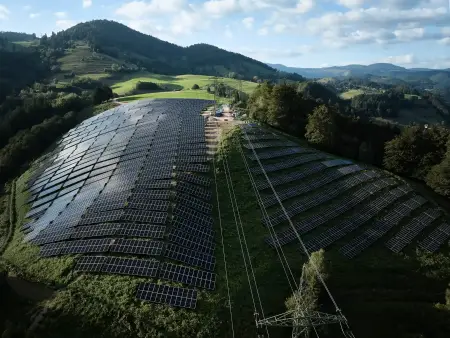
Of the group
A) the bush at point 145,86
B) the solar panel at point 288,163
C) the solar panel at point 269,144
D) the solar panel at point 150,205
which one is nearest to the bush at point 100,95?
the bush at point 145,86

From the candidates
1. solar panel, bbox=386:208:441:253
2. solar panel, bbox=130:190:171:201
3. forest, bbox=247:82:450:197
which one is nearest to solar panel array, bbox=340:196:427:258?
solar panel, bbox=386:208:441:253

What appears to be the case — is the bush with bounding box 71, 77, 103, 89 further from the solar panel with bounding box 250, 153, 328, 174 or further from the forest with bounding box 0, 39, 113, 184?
the solar panel with bounding box 250, 153, 328, 174

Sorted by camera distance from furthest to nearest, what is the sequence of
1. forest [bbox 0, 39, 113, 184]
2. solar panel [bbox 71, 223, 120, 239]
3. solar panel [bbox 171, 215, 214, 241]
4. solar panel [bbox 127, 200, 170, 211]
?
forest [bbox 0, 39, 113, 184] → solar panel [bbox 127, 200, 170, 211] → solar panel [bbox 171, 215, 214, 241] → solar panel [bbox 71, 223, 120, 239]

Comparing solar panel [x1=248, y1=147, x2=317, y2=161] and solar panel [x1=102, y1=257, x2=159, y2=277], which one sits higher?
solar panel [x1=248, y1=147, x2=317, y2=161]

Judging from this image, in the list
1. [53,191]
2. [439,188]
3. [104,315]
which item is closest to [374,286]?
[104,315]

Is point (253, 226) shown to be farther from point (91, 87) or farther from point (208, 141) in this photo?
point (91, 87)

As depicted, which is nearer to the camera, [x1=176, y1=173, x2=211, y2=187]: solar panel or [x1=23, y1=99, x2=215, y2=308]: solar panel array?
[x1=23, y1=99, x2=215, y2=308]: solar panel array

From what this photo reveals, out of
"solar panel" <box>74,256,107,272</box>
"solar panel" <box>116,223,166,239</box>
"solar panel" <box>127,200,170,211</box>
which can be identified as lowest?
"solar panel" <box>74,256,107,272</box>

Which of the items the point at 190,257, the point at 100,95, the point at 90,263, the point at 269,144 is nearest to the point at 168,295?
the point at 190,257

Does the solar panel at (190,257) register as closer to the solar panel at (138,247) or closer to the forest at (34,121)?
the solar panel at (138,247)
